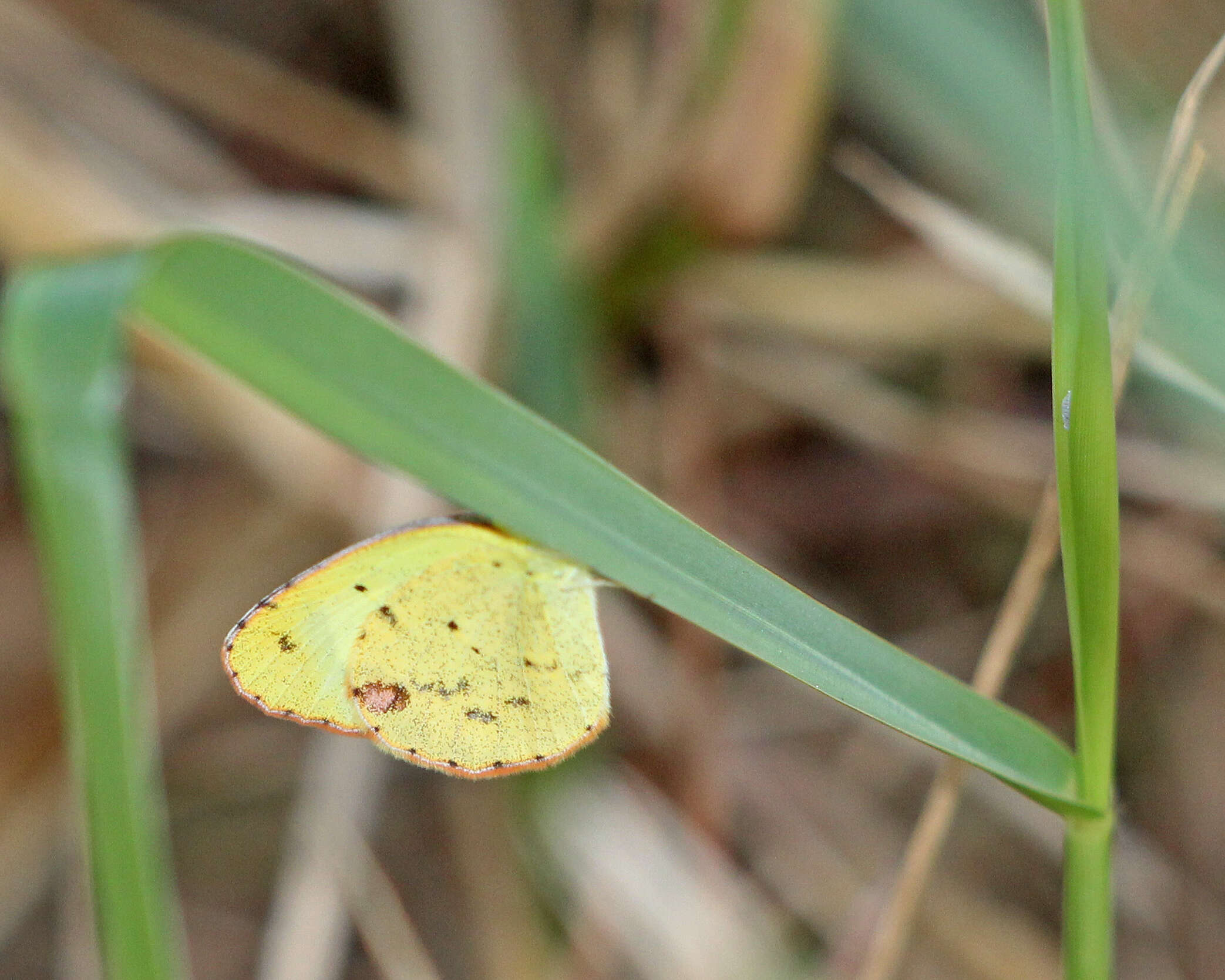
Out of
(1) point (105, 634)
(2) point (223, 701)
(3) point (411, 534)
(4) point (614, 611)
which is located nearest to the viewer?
(1) point (105, 634)

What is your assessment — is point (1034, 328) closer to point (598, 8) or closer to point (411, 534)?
point (598, 8)

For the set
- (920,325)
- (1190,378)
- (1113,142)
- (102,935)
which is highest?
(1113,142)

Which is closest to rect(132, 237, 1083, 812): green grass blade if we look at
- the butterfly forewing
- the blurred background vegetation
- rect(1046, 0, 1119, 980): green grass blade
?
rect(1046, 0, 1119, 980): green grass blade

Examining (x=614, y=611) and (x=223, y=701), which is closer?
(x=614, y=611)

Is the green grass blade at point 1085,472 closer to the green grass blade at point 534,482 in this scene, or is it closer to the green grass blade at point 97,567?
the green grass blade at point 534,482

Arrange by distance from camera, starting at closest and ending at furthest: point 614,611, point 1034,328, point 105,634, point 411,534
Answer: point 105,634, point 411,534, point 1034,328, point 614,611

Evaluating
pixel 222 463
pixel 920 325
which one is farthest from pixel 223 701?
pixel 920 325

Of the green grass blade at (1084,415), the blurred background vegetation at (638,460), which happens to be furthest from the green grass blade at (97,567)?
the blurred background vegetation at (638,460)

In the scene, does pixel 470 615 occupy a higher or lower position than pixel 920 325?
lower
